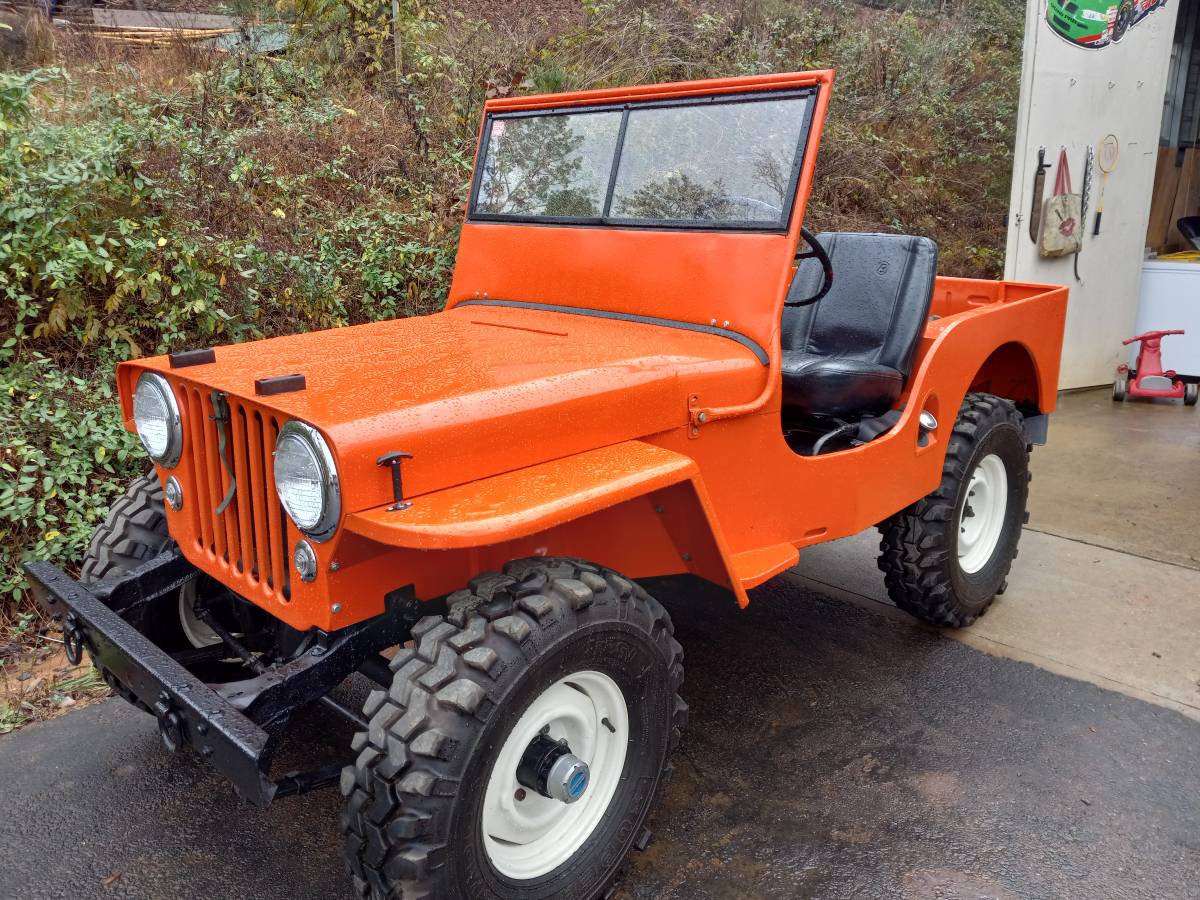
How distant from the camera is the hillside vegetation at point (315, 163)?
4.29 metres

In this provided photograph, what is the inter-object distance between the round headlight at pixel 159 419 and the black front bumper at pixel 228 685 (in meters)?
0.35

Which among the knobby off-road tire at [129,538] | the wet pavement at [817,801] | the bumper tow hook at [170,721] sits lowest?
the wet pavement at [817,801]

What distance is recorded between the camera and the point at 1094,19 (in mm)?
6188

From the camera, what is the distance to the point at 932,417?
3.22m

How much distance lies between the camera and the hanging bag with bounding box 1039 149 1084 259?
6250mm

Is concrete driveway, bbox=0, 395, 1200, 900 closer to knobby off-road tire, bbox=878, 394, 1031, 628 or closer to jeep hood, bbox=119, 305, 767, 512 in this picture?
knobby off-road tire, bbox=878, 394, 1031, 628

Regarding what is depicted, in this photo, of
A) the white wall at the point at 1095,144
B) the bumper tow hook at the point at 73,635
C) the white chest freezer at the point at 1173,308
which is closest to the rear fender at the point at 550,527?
the bumper tow hook at the point at 73,635

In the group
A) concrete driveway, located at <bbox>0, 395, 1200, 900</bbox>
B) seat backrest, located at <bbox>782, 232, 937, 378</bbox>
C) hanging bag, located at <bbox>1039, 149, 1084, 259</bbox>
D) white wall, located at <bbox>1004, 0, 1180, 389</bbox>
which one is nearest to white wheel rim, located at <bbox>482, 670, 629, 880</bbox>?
concrete driveway, located at <bbox>0, 395, 1200, 900</bbox>

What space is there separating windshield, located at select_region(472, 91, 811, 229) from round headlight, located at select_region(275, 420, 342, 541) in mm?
1401

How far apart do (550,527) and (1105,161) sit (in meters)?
6.19

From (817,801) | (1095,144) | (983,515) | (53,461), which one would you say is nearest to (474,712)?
(817,801)

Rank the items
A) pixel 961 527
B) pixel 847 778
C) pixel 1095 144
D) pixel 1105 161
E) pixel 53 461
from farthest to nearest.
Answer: pixel 1105 161
pixel 1095 144
pixel 53 461
pixel 961 527
pixel 847 778

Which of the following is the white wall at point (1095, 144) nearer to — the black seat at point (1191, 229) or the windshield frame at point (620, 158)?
A: the black seat at point (1191, 229)

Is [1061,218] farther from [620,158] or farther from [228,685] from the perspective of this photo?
[228,685]
